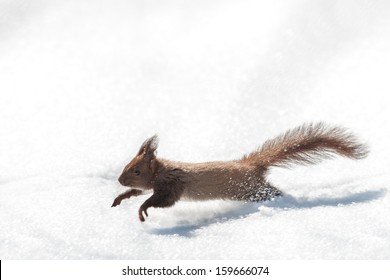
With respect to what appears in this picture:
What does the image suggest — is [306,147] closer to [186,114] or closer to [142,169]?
[142,169]

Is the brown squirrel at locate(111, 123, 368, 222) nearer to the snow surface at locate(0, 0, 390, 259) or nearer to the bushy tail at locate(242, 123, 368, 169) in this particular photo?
the bushy tail at locate(242, 123, 368, 169)

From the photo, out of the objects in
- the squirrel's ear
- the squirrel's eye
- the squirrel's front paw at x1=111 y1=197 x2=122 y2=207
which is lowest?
the squirrel's front paw at x1=111 y1=197 x2=122 y2=207

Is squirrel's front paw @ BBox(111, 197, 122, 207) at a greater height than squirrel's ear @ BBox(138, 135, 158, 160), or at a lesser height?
lesser

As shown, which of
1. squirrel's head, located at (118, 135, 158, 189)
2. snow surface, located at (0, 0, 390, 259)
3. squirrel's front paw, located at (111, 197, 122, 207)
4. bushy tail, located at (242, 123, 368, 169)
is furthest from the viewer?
bushy tail, located at (242, 123, 368, 169)

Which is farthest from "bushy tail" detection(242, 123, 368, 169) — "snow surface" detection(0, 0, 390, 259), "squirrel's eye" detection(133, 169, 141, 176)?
"squirrel's eye" detection(133, 169, 141, 176)

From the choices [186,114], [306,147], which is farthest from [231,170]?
[186,114]

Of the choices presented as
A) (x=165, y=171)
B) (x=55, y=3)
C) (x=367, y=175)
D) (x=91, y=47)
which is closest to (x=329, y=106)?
(x=367, y=175)
